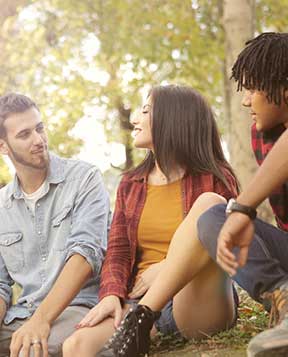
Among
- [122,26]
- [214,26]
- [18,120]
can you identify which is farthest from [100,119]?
[18,120]

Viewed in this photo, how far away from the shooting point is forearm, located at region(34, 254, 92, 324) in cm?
360

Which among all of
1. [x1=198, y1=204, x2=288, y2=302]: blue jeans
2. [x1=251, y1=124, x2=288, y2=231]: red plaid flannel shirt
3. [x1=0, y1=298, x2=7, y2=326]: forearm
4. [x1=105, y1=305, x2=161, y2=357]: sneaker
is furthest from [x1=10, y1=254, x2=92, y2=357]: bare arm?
[x1=251, y1=124, x2=288, y2=231]: red plaid flannel shirt

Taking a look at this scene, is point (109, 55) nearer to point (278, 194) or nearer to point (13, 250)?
point (13, 250)

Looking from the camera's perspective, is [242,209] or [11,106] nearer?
[242,209]

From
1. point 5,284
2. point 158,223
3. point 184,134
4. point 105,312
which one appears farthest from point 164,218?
point 5,284

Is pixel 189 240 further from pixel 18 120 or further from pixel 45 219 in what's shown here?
pixel 18 120

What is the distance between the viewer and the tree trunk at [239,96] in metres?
7.58

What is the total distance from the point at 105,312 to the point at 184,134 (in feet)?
3.04

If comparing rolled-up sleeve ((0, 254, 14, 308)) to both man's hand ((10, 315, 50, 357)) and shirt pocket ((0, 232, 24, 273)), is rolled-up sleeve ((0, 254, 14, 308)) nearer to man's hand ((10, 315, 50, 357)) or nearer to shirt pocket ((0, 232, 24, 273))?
shirt pocket ((0, 232, 24, 273))

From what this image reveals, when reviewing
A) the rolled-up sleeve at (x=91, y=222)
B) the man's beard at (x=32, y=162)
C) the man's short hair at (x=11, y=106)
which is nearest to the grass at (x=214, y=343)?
the rolled-up sleeve at (x=91, y=222)

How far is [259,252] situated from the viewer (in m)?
3.03

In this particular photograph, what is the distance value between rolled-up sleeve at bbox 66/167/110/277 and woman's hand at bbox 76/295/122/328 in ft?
0.87

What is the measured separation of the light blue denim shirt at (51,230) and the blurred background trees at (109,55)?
4.69 meters

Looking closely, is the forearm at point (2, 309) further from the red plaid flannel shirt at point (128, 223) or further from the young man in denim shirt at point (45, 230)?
the red plaid flannel shirt at point (128, 223)
